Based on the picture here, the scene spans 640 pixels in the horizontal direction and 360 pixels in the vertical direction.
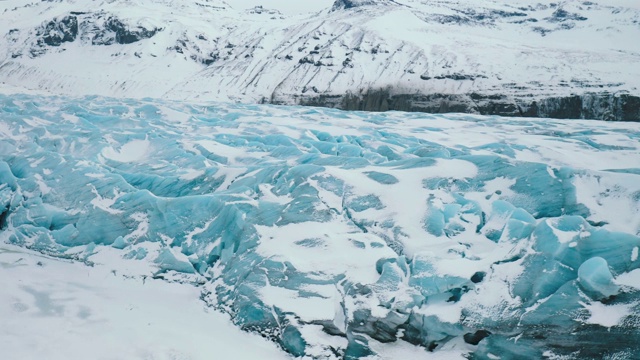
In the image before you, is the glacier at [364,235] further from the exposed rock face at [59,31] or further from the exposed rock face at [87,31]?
the exposed rock face at [59,31]

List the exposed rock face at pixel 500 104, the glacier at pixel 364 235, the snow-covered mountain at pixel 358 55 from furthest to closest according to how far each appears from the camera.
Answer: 1. the snow-covered mountain at pixel 358 55
2. the exposed rock face at pixel 500 104
3. the glacier at pixel 364 235

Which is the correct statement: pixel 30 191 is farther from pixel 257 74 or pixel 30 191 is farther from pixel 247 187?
pixel 257 74

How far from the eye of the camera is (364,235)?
19.5 feet

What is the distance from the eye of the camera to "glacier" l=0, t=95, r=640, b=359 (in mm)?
4350

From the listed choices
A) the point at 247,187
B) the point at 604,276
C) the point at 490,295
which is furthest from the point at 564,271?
the point at 247,187

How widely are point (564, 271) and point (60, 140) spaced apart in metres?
11.1

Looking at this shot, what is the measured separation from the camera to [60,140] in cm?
1074

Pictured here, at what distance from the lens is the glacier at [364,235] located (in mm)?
4350

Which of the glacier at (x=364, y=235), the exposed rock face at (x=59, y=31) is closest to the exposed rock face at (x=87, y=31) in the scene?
the exposed rock face at (x=59, y=31)

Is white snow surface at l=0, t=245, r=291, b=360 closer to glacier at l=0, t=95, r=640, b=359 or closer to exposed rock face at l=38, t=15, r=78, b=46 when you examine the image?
glacier at l=0, t=95, r=640, b=359

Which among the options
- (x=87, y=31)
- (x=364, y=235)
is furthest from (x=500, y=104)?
(x=87, y=31)

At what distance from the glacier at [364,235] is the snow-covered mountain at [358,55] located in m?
37.2

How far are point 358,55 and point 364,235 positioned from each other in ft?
180

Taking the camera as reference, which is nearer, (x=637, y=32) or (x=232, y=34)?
(x=637, y=32)
